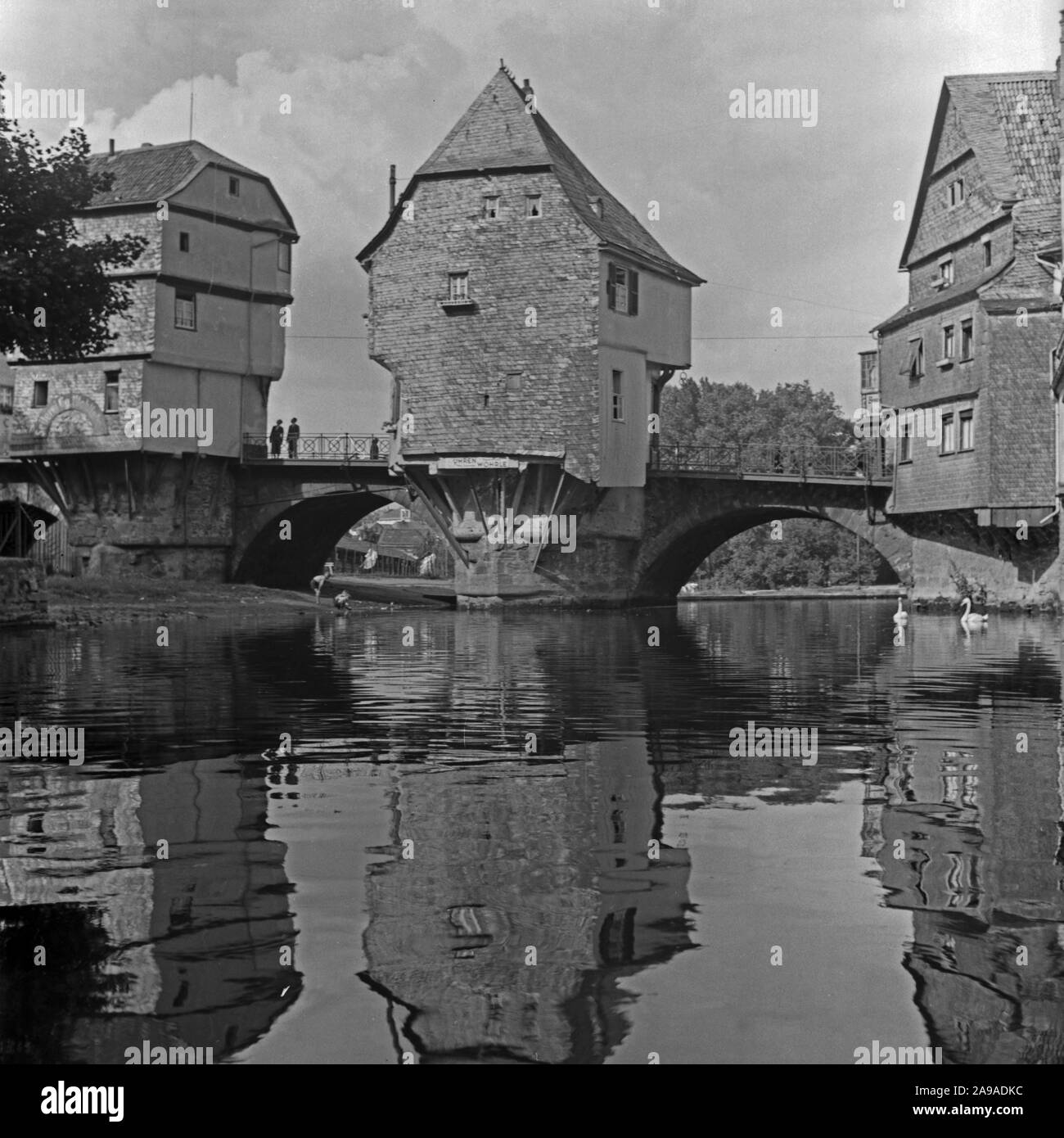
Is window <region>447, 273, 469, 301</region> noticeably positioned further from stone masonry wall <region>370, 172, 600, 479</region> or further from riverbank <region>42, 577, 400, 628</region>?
riverbank <region>42, 577, 400, 628</region>

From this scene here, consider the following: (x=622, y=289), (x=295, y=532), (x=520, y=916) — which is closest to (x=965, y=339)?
(x=622, y=289)

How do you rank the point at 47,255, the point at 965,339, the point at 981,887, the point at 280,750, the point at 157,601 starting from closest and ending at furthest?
the point at 981,887 → the point at 280,750 → the point at 47,255 → the point at 157,601 → the point at 965,339

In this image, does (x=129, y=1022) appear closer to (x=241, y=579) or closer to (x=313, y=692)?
(x=313, y=692)

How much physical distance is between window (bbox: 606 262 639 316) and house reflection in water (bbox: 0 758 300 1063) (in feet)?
151

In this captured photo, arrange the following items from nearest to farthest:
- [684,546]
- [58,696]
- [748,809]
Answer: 1. [748,809]
2. [58,696]
3. [684,546]

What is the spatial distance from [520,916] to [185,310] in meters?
57.6

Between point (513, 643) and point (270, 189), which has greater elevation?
point (270, 189)

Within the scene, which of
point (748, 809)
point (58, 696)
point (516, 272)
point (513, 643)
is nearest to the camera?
point (748, 809)

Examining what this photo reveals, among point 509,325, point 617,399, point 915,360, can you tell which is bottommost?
point 617,399

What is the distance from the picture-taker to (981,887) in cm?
842

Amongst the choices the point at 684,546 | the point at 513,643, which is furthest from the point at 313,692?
the point at 684,546

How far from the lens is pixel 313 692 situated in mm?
21781

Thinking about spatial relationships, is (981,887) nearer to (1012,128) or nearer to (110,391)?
(1012,128)

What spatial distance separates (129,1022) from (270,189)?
62.4m
